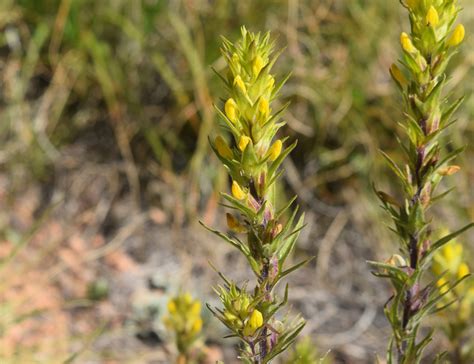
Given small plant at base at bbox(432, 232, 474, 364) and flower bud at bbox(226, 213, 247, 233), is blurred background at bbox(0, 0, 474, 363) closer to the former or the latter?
small plant at base at bbox(432, 232, 474, 364)

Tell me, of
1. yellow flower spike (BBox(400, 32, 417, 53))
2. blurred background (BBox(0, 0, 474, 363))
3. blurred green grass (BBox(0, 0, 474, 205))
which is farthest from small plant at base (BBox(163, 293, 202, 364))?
blurred green grass (BBox(0, 0, 474, 205))

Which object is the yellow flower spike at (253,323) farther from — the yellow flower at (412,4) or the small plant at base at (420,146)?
the yellow flower at (412,4)

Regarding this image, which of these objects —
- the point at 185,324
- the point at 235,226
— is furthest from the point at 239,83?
the point at 185,324

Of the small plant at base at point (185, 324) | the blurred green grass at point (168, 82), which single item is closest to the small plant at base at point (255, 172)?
the small plant at base at point (185, 324)

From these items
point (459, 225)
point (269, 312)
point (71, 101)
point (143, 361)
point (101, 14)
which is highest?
point (101, 14)

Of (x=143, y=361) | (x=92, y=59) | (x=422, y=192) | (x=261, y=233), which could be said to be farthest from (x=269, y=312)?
(x=92, y=59)

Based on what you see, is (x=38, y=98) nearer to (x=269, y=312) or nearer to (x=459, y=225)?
(x=459, y=225)

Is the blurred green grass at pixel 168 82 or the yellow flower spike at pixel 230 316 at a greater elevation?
the blurred green grass at pixel 168 82
